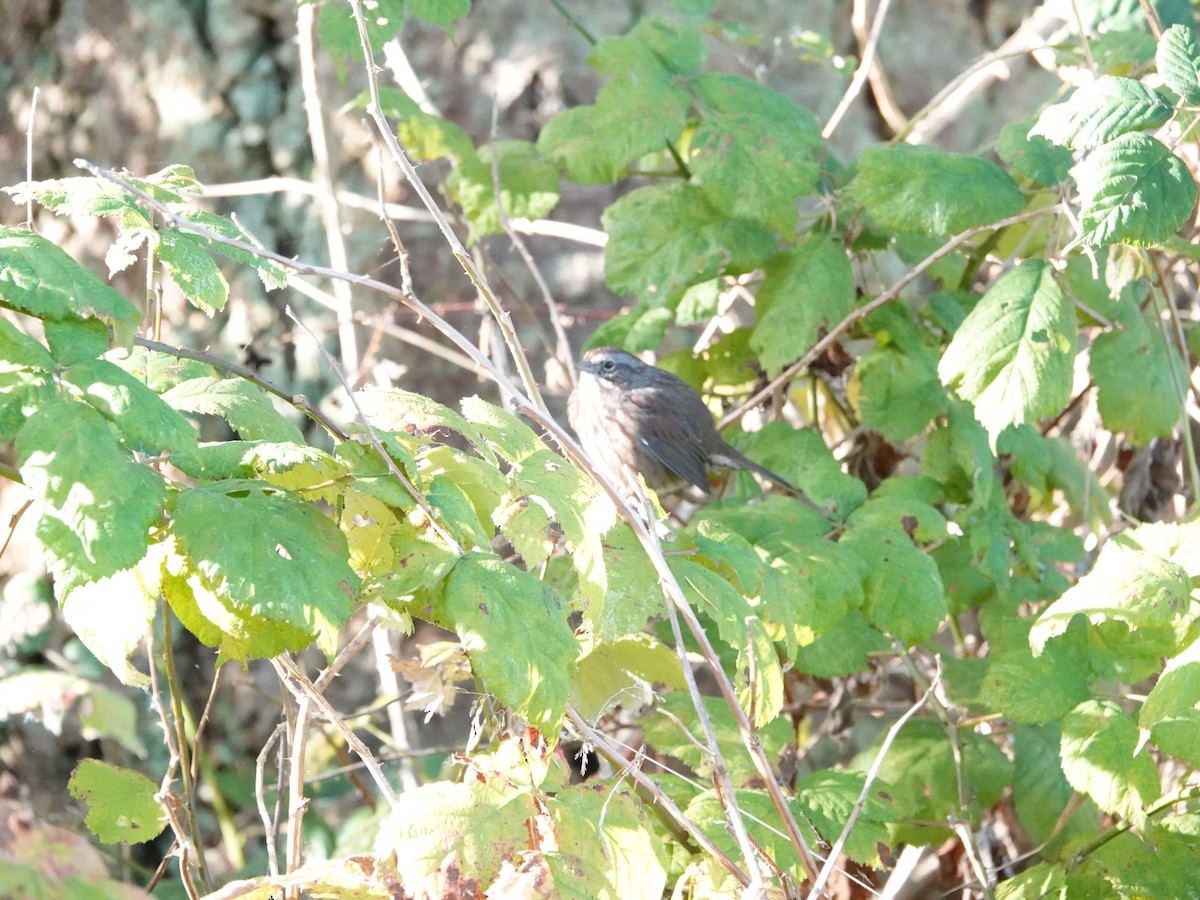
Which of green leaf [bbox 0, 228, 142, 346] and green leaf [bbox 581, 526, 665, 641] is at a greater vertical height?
green leaf [bbox 0, 228, 142, 346]

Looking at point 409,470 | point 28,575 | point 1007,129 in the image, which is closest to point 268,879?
point 409,470

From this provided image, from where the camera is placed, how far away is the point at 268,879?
63.9 inches

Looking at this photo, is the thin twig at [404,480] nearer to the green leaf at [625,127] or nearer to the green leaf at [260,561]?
the green leaf at [260,561]

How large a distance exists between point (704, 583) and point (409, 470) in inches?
19.7

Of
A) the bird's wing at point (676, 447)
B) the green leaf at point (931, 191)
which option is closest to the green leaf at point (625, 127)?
the green leaf at point (931, 191)

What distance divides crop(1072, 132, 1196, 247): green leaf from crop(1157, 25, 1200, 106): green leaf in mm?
124

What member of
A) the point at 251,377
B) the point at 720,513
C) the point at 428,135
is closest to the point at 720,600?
the point at 251,377

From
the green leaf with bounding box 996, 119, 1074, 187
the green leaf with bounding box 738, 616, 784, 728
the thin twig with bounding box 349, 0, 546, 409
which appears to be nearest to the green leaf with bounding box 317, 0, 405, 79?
the thin twig with bounding box 349, 0, 546, 409

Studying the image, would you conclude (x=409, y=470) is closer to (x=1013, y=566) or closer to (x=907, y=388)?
(x=907, y=388)

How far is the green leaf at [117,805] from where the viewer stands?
211 centimetres

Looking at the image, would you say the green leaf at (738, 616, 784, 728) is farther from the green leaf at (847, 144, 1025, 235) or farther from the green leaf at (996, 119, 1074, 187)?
the green leaf at (996, 119, 1074, 187)

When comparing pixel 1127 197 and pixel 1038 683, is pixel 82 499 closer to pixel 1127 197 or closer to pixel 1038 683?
pixel 1127 197

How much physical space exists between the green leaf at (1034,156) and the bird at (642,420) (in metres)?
Answer: 1.58

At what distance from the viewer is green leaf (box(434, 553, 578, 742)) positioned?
56.6 inches
